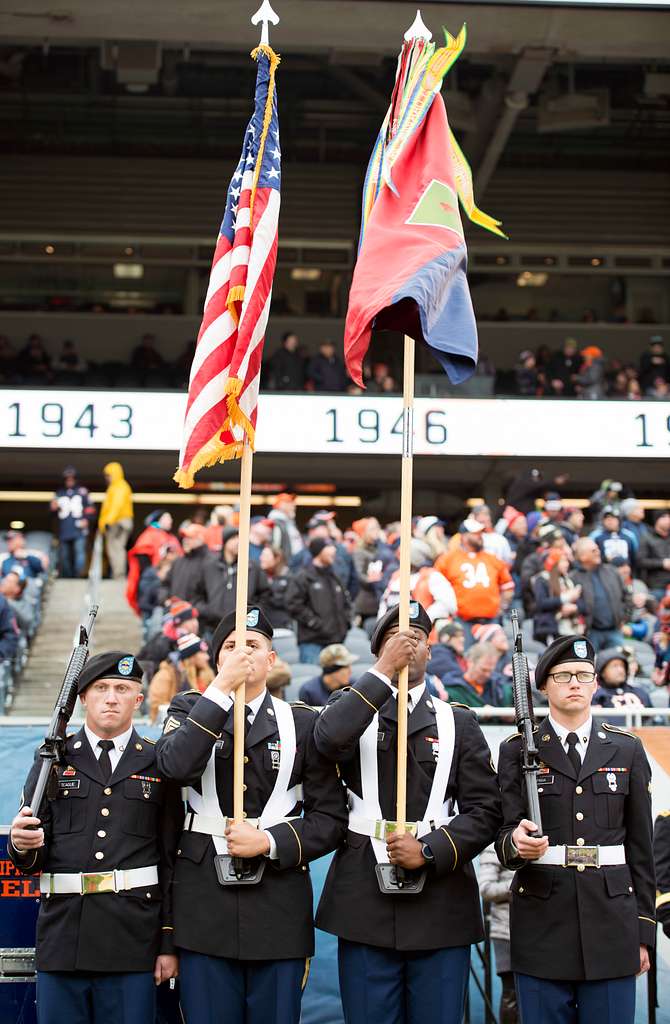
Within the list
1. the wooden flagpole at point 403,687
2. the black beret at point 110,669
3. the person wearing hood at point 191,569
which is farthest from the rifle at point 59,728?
the person wearing hood at point 191,569

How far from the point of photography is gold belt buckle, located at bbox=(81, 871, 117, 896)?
4738 millimetres

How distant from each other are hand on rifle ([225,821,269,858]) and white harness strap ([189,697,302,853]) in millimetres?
125

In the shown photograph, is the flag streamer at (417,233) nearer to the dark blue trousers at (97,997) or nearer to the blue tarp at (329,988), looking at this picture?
the dark blue trousers at (97,997)

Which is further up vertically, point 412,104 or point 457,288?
point 412,104

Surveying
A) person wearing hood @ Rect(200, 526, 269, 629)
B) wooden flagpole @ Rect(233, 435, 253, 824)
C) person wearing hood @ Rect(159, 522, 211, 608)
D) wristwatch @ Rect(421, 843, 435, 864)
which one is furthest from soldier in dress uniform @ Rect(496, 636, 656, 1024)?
person wearing hood @ Rect(159, 522, 211, 608)

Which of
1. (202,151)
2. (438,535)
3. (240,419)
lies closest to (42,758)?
(240,419)

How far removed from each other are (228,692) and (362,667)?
7.03 meters

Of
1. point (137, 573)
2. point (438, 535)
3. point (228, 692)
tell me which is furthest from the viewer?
point (137, 573)

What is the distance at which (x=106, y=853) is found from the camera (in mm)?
4770

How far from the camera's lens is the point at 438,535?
45.2ft

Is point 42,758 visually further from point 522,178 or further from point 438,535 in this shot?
point 522,178

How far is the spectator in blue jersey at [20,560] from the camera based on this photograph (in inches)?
547

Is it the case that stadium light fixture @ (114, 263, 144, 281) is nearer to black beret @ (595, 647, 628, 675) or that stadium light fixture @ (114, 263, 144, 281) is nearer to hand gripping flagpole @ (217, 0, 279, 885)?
black beret @ (595, 647, 628, 675)

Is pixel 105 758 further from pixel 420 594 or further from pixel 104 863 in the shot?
pixel 420 594
